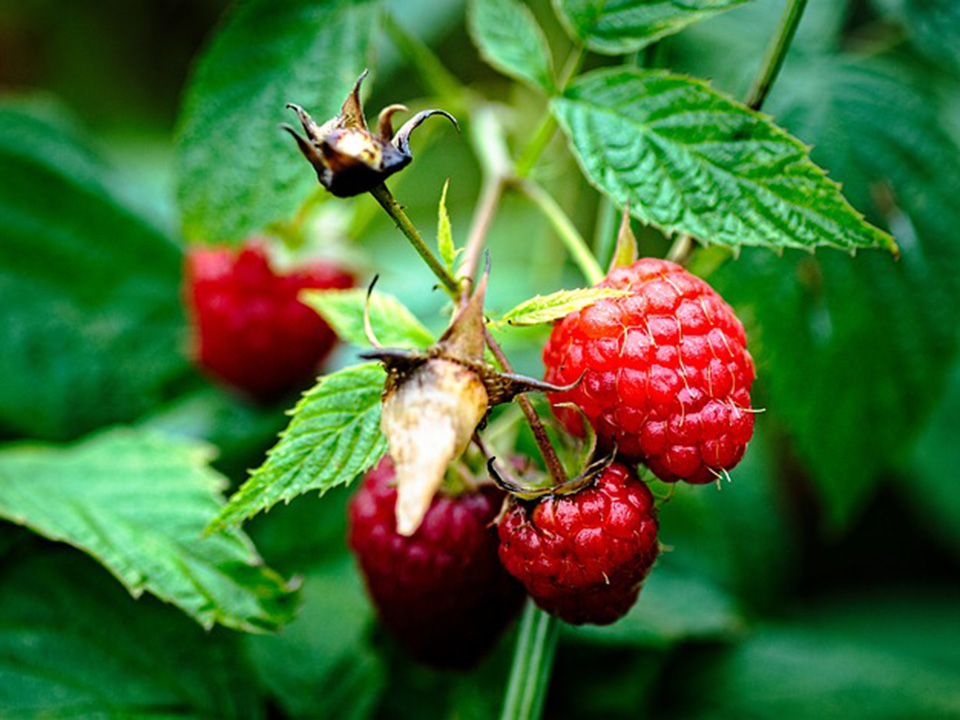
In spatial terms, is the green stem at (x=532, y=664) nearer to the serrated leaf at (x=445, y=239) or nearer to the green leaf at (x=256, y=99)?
the serrated leaf at (x=445, y=239)

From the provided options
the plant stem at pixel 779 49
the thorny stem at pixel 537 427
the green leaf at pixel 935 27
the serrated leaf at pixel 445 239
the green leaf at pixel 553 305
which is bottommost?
the thorny stem at pixel 537 427

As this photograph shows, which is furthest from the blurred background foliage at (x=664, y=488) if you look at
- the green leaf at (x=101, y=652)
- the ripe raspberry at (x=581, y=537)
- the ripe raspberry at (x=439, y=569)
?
the ripe raspberry at (x=581, y=537)

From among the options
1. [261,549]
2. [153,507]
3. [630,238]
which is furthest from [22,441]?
[630,238]

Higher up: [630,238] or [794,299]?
[630,238]

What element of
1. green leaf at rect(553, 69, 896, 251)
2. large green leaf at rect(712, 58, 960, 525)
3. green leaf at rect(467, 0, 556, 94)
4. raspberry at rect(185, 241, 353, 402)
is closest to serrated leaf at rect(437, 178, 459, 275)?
green leaf at rect(553, 69, 896, 251)

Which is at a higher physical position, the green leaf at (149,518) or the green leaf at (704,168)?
the green leaf at (704,168)

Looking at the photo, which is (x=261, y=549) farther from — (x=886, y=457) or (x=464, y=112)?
(x=886, y=457)
